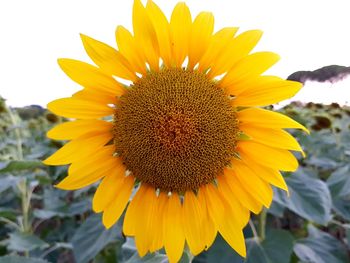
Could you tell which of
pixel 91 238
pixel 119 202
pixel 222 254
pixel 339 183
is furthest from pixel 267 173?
pixel 339 183

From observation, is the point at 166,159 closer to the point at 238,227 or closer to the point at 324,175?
the point at 238,227

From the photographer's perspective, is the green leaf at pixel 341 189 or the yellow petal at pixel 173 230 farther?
the green leaf at pixel 341 189

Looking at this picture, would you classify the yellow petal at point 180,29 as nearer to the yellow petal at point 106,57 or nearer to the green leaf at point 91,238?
the yellow petal at point 106,57

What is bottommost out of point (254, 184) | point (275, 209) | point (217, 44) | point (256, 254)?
point (256, 254)

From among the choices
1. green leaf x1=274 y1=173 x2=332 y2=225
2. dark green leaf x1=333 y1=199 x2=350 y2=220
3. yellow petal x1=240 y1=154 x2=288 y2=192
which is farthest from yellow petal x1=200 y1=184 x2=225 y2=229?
dark green leaf x1=333 y1=199 x2=350 y2=220

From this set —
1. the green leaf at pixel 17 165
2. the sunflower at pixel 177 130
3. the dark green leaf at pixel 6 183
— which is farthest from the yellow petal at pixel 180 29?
the dark green leaf at pixel 6 183

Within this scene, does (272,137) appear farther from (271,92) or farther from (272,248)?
(272,248)

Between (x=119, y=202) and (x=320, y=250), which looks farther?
(x=320, y=250)

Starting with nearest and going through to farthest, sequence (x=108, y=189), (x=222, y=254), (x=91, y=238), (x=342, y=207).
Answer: (x=108, y=189) → (x=222, y=254) → (x=91, y=238) → (x=342, y=207)

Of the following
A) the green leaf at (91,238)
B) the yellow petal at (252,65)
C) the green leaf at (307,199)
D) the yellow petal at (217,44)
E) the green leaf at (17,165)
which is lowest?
the green leaf at (91,238)
